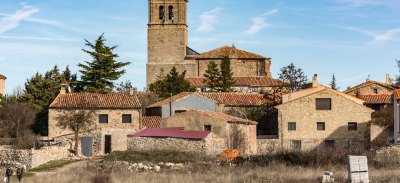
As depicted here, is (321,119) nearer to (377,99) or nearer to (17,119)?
(377,99)

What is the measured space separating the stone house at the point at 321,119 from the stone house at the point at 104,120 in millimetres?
9639

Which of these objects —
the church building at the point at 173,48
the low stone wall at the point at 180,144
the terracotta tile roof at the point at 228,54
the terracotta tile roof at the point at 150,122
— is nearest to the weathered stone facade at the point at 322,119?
the low stone wall at the point at 180,144

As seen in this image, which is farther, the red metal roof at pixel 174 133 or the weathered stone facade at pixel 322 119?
the weathered stone facade at pixel 322 119

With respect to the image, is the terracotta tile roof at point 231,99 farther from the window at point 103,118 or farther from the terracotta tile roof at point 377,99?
the terracotta tile roof at point 377,99

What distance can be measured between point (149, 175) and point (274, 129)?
23.6 metres

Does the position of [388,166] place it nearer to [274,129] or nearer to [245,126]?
[245,126]

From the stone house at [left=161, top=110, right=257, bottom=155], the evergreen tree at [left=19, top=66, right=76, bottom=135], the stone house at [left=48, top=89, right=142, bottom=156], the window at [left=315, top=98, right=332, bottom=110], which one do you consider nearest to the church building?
the evergreen tree at [left=19, top=66, right=76, bottom=135]

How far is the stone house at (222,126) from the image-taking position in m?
40.0

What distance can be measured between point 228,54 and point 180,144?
40.1 metres

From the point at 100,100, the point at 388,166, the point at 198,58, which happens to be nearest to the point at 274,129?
the point at 100,100

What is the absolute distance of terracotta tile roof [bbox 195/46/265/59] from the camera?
77.3 metres

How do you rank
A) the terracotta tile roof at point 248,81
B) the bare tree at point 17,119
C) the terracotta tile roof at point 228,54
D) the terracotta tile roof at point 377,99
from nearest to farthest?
1. the bare tree at point 17,119
2. the terracotta tile roof at point 377,99
3. the terracotta tile roof at point 248,81
4. the terracotta tile roof at point 228,54

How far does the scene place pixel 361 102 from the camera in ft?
157

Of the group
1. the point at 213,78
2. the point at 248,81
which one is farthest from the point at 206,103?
the point at 248,81
